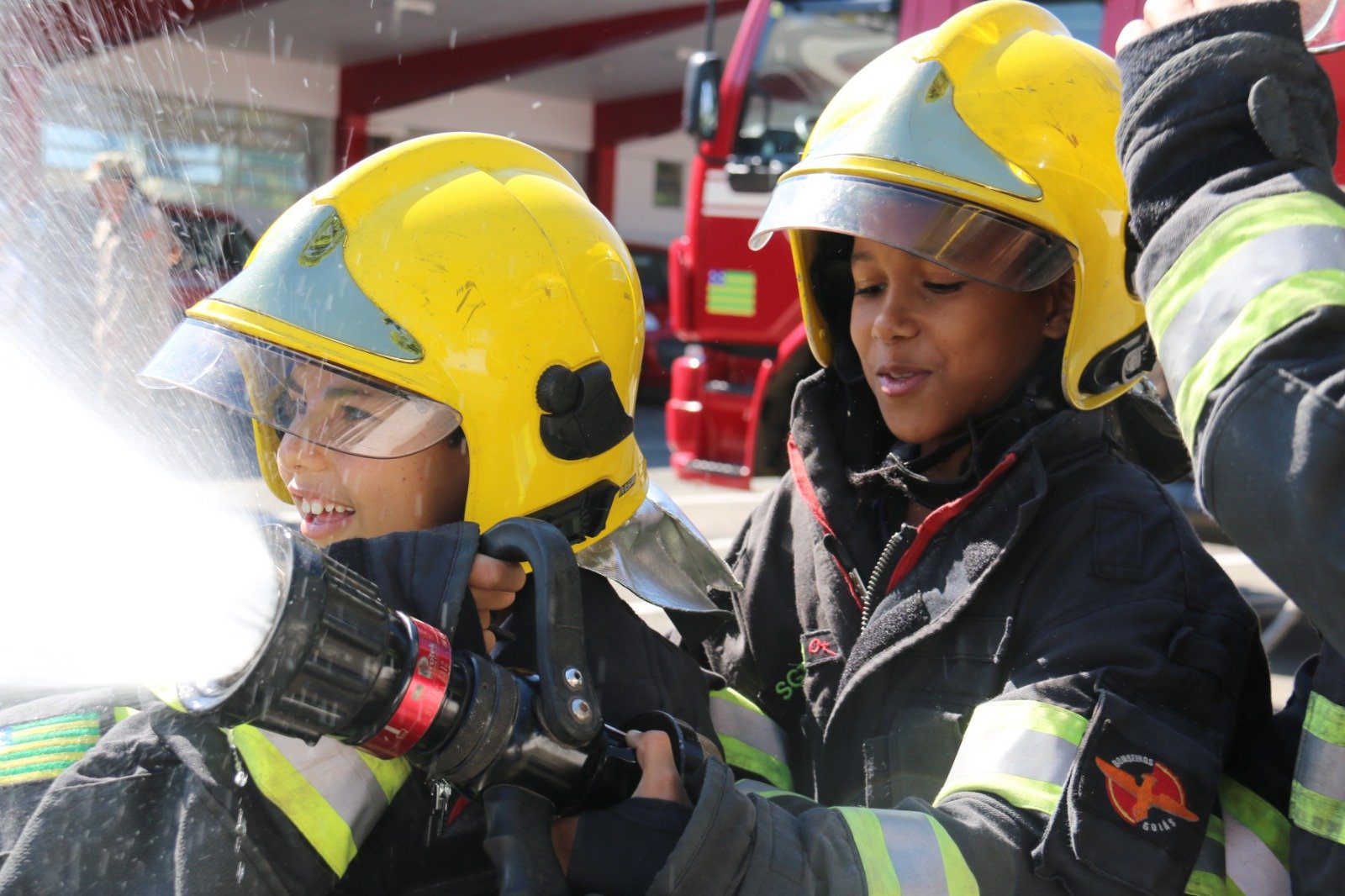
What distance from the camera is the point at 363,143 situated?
55.9 feet

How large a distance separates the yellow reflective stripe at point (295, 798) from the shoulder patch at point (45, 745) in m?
0.28

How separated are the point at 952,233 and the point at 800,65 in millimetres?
4791

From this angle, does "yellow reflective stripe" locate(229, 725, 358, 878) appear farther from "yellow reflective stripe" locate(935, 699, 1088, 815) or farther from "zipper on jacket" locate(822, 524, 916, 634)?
"zipper on jacket" locate(822, 524, 916, 634)

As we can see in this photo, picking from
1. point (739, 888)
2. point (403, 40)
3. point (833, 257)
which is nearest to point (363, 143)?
point (403, 40)

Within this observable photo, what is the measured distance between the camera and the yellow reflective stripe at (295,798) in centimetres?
153

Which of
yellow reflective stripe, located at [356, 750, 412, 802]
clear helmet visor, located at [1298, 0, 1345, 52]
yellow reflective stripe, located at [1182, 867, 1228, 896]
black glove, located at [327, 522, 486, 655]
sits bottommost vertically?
yellow reflective stripe, located at [1182, 867, 1228, 896]

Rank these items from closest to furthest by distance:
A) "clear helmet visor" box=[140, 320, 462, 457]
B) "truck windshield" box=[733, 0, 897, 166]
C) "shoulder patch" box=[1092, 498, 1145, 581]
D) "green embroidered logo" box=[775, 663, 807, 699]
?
"shoulder patch" box=[1092, 498, 1145, 581]
"clear helmet visor" box=[140, 320, 462, 457]
"green embroidered logo" box=[775, 663, 807, 699]
"truck windshield" box=[733, 0, 897, 166]

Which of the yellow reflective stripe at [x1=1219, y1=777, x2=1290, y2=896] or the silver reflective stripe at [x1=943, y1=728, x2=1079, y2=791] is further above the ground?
the silver reflective stripe at [x1=943, y1=728, x2=1079, y2=791]

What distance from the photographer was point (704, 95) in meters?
6.86

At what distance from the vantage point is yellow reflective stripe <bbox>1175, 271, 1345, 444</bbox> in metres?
1.30

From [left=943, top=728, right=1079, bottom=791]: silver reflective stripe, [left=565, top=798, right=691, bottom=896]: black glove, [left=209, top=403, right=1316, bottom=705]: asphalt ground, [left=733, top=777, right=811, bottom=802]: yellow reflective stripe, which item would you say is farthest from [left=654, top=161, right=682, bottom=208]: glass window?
[left=565, top=798, right=691, bottom=896]: black glove

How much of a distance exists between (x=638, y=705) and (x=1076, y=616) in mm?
591

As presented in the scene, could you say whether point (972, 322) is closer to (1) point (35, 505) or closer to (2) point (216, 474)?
(2) point (216, 474)

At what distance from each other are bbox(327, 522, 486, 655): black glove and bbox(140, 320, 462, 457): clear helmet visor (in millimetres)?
405
